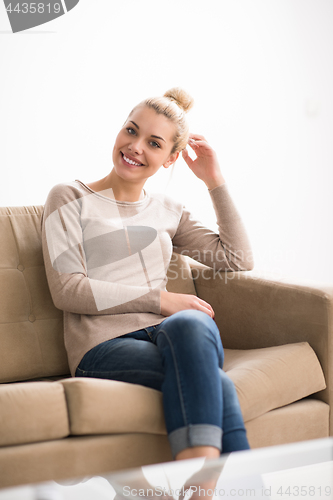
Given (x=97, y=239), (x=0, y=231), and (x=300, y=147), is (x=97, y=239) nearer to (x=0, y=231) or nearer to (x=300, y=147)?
(x=0, y=231)

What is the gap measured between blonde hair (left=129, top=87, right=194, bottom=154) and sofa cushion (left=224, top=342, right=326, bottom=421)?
72 cm

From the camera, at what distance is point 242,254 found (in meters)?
1.67

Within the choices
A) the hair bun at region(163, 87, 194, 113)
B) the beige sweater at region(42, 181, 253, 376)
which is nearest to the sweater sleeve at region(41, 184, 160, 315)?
the beige sweater at region(42, 181, 253, 376)

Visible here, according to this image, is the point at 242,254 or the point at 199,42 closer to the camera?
the point at 242,254

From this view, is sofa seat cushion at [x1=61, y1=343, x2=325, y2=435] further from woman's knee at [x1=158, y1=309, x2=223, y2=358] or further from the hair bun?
the hair bun

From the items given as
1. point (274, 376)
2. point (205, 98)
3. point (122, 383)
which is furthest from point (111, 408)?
point (205, 98)

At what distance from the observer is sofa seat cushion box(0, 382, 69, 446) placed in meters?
1.00

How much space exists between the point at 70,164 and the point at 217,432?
1535 millimetres

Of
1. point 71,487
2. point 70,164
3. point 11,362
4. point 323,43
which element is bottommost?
point 11,362

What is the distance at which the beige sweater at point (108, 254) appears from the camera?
1284 millimetres

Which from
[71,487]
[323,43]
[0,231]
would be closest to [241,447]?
[71,487]

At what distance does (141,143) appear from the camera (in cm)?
→ 147

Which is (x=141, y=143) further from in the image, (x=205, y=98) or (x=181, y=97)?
(x=205, y=98)

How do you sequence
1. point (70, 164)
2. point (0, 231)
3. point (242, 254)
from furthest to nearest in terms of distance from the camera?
point (70, 164), point (242, 254), point (0, 231)
